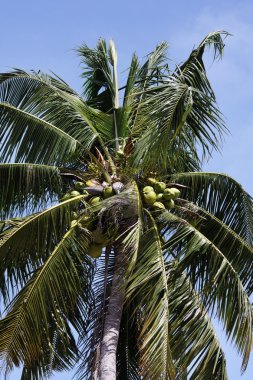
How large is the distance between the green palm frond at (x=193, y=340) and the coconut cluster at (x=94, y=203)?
1.12 m

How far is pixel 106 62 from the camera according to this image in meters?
16.5

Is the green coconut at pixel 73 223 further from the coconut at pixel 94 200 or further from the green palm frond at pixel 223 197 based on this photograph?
the green palm frond at pixel 223 197

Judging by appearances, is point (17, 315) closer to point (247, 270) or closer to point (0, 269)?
point (0, 269)

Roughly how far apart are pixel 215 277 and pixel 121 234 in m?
1.27

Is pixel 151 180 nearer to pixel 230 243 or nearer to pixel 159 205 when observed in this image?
pixel 159 205

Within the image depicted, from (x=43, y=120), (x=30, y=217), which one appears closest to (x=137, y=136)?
(x=43, y=120)

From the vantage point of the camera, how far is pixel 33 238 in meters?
13.1

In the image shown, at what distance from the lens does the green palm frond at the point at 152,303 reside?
1191 cm

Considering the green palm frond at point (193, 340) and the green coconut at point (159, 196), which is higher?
the green coconut at point (159, 196)

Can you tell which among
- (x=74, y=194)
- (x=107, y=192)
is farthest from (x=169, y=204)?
(x=74, y=194)

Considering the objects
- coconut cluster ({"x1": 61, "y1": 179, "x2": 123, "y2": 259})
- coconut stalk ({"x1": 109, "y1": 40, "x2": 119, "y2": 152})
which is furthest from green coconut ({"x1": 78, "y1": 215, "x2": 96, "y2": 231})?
coconut stalk ({"x1": 109, "y1": 40, "x2": 119, "y2": 152})

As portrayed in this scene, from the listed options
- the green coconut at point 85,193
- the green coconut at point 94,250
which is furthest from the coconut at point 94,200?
the green coconut at point 94,250

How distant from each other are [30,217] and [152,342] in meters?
2.29

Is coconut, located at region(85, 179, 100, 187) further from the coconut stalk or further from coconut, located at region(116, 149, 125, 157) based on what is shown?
the coconut stalk
